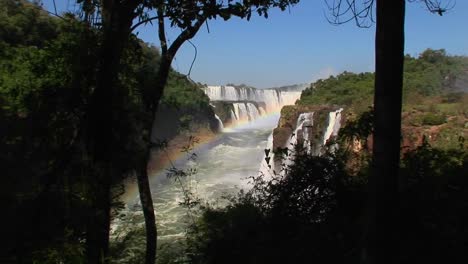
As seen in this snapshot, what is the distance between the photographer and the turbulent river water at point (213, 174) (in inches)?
679

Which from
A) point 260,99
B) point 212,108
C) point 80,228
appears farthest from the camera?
point 260,99

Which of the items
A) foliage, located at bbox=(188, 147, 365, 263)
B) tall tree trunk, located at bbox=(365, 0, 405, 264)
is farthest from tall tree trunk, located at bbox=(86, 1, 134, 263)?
tall tree trunk, located at bbox=(365, 0, 405, 264)

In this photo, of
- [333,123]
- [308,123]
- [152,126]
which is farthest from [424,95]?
[152,126]

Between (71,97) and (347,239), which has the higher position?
(71,97)

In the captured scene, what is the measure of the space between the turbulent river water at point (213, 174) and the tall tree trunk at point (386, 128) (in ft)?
26.6

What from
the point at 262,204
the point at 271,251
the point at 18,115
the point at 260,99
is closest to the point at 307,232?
the point at 271,251

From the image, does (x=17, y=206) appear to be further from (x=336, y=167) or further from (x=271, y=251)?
(x=336, y=167)

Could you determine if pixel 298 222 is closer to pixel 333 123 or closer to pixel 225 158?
pixel 333 123

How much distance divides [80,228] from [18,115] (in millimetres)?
1612

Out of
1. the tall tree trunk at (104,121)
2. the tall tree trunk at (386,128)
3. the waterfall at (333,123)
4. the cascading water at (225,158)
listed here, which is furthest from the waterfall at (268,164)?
the waterfall at (333,123)

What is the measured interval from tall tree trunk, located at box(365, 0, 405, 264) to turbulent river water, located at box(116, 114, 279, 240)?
8.09 meters

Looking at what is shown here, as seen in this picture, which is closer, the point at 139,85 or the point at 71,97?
the point at 71,97

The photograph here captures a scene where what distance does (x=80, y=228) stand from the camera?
144 inches

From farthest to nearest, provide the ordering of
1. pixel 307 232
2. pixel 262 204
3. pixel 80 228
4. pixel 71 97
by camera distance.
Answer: pixel 262 204
pixel 307 232
pixel 71 97
pixel 80 228
